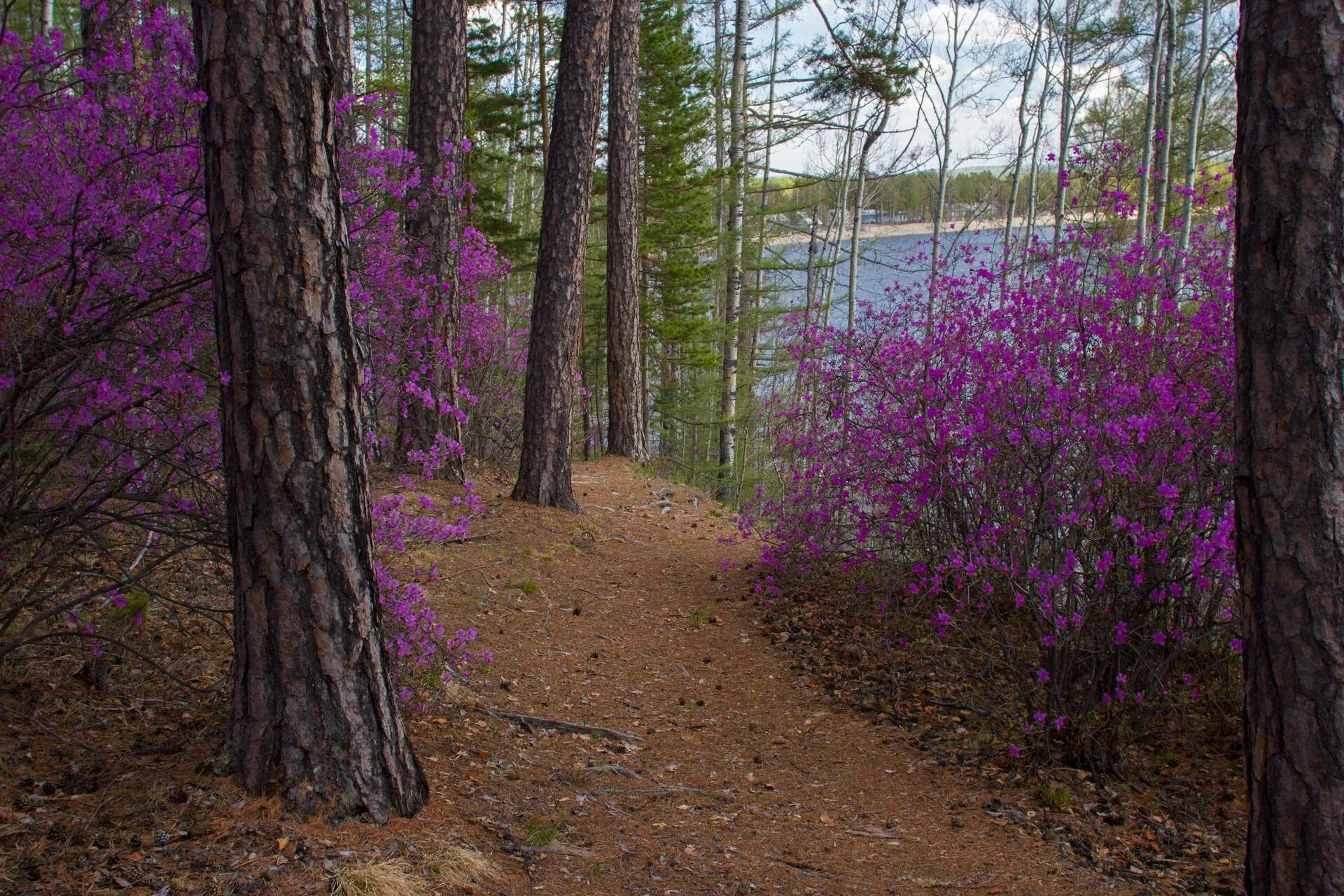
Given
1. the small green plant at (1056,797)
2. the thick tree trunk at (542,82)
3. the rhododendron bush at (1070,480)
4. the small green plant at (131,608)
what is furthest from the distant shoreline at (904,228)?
the small green plant at (131,608)

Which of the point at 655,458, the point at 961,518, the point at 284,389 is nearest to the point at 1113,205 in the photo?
the point at 961,518

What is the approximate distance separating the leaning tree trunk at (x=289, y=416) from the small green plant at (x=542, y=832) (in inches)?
22.3

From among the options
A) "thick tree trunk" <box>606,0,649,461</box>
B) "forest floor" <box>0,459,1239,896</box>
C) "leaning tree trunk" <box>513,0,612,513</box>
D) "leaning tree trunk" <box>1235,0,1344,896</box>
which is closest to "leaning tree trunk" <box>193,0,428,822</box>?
"forest floor" <box>0,459,1239,896</box>

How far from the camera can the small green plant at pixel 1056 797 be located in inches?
148

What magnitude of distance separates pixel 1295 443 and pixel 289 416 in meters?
2.69

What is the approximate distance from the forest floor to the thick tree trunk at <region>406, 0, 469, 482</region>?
2.13m

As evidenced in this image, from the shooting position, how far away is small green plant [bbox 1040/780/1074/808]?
3.76 meters

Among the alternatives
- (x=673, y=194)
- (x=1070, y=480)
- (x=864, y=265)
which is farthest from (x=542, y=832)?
(x=864, y=265)

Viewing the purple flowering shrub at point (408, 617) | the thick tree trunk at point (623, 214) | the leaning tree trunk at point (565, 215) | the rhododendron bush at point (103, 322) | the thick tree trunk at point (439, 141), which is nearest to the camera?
the rhododendron bush at point (103, 322)

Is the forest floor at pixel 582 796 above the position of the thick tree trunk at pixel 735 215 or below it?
below

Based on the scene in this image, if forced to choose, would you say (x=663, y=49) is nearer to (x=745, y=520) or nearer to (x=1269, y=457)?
(x=745, y=520)

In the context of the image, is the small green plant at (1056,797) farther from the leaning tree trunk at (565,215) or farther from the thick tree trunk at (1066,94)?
the thick tree trunk at (1066,94)

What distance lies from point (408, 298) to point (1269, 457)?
6.09 m

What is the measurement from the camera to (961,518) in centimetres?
519
